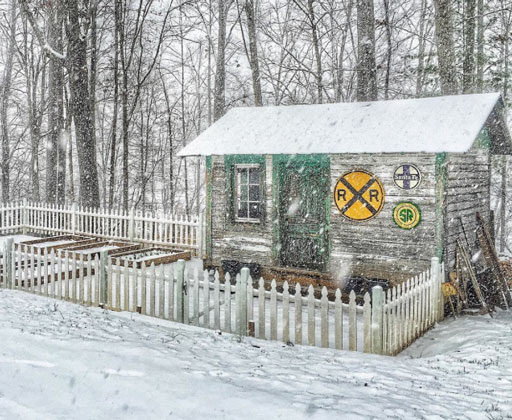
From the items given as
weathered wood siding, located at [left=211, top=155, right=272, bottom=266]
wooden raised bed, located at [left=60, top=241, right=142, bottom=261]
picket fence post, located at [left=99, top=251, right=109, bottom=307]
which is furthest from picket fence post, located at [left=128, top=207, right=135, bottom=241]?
picket fence post, located at [left=99, top=251, right=109, bottom=307]

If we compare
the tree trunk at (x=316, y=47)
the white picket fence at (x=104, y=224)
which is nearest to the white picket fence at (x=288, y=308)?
the white picket fence at (x=104, y=224)

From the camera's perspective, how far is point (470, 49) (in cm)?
1820

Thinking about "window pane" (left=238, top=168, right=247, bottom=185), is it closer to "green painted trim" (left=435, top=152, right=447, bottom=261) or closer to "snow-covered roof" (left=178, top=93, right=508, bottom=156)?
"snow-covered roof" (left=178, top=93, right=508, bottom=156)

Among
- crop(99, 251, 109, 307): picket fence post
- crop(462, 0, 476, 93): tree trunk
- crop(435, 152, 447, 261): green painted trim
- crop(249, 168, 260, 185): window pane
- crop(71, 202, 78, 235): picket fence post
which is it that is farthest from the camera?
crop(71, 202, 78, 235): picket fence post

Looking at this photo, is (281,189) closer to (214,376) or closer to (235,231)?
(235,231)

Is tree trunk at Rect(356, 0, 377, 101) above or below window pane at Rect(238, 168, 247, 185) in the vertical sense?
above

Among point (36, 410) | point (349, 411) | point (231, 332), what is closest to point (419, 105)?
point (231, 332)

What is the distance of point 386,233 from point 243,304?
12.2 feet

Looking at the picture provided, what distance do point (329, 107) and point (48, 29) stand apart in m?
17.1

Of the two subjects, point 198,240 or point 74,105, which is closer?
point 198,240

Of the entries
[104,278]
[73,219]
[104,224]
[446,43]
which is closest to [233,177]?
[104,278]

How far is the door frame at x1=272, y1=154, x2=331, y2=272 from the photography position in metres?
11.0

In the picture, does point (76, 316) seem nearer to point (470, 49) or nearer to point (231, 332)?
point (231, 332)

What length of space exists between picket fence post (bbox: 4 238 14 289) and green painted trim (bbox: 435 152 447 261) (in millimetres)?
8642
